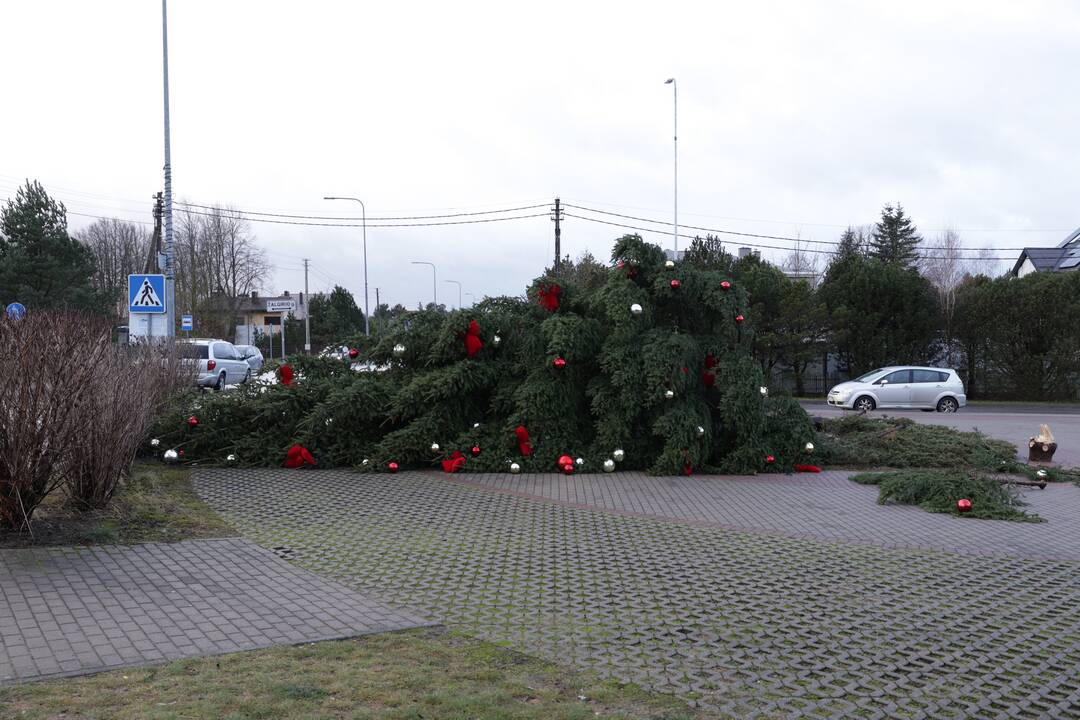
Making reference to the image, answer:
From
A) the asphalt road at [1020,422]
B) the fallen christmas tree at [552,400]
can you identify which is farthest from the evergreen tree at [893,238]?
the fallen christmas tree at [552,400]

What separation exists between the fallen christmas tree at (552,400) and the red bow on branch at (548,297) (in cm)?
3

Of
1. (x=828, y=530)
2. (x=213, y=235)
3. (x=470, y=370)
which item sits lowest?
(x=828, y=530)

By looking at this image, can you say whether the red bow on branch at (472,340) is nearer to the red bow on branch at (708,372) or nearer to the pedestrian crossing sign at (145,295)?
the red bow on branch at (708,372)

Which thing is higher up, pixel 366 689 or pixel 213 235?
pixel 213 235

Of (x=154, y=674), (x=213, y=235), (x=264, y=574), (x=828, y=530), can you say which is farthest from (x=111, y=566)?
(x=213, y=235)

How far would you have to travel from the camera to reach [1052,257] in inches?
2355

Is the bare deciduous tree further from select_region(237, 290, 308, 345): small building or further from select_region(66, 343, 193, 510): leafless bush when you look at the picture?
select_region(66, 343, 193, 510): leafless bush

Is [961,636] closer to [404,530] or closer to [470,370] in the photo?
[404,530]

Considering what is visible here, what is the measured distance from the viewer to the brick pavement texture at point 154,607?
4.74 meters

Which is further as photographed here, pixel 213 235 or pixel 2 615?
pixel 213 235

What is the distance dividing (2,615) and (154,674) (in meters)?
1.57

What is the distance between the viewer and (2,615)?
5.27m

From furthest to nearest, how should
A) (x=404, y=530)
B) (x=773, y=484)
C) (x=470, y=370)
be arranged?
(x=470, y=370)
(x=773, y=484)
(x=404, y=530)

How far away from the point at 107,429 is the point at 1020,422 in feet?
71.7
